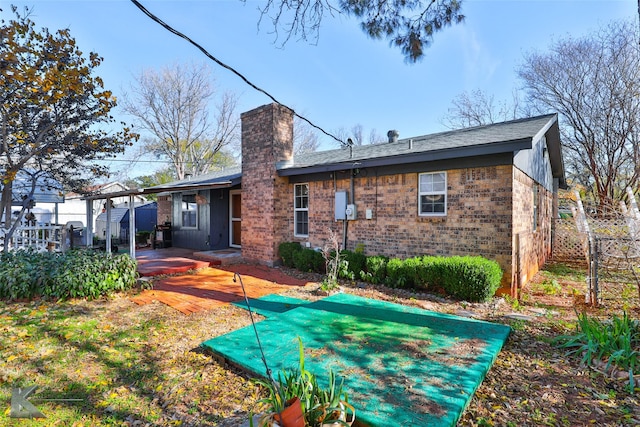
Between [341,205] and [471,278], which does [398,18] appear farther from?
[471,278]

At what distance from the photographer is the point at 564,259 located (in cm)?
1280

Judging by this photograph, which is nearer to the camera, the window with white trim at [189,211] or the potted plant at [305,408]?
the potted plant at [305,408]

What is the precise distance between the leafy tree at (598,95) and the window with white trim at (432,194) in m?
12.4

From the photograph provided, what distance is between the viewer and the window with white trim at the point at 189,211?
12586mm

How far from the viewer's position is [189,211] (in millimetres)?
12922

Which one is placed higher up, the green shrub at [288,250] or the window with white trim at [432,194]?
the window with white trim at [432,194]

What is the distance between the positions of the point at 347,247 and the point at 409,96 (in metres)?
7.66

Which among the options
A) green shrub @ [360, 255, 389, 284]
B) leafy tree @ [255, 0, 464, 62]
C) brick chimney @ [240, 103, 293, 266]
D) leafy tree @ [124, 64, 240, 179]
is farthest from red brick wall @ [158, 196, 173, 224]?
leafy tree @ [255, 0, 464, 62]

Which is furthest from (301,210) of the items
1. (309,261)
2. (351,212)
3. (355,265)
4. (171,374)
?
(171,374)

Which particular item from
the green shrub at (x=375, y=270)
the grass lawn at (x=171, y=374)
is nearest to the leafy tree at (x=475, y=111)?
the green shrub at (x=375, y=270)

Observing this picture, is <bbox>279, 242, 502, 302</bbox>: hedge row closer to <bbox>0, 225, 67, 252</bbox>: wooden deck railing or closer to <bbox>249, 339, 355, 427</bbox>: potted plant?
<bbox>249, 339, 355, 427</bbox>: potted plant

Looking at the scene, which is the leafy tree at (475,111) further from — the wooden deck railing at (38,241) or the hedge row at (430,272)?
the wooden deck railing at (38,241)

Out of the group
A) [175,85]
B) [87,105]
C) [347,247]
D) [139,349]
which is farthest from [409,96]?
[175,85]

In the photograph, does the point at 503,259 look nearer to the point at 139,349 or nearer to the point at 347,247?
the point at 347,247
